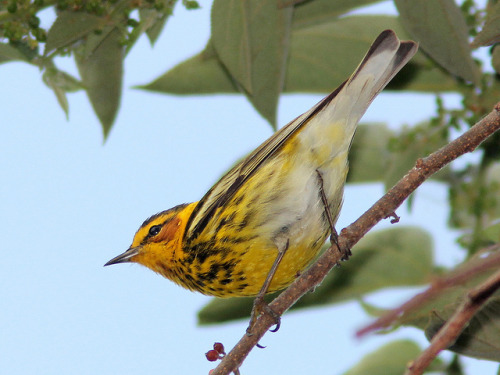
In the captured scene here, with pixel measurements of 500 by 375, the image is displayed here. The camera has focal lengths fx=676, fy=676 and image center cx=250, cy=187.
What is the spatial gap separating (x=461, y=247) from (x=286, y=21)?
112 centimetres

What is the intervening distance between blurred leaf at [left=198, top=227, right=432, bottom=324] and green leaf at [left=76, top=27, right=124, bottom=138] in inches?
44.0

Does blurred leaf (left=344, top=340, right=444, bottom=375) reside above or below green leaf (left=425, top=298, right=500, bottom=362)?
above

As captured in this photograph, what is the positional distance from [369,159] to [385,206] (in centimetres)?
140

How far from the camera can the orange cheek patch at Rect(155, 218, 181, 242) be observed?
3.37m

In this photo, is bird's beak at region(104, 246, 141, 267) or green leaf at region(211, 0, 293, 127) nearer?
green leaf at region(211, 0, 293, 127)

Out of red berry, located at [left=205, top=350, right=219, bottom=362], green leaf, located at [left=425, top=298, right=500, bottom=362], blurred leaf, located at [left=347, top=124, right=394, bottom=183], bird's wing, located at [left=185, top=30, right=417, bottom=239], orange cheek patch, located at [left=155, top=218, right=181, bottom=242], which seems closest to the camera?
green leaf, located at [left=425, top=298, right=500, bottom=362]

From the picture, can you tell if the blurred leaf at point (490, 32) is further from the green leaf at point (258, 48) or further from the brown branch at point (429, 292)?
the brown branch at point (429, 292)

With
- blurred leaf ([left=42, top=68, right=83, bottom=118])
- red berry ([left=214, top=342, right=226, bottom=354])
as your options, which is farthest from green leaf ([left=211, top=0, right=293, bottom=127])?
red berry ([left=214, top=342, right=226, bottom=354])

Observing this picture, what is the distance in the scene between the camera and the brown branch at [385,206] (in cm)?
170

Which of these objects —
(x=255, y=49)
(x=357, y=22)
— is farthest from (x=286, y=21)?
(x=357, y=22)

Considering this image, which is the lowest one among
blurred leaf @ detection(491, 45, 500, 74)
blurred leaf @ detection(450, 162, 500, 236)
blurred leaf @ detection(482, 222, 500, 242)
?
blurred leaf @ detection(482, 222, 500, 242)

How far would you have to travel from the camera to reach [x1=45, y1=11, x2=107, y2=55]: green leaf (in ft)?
7.92

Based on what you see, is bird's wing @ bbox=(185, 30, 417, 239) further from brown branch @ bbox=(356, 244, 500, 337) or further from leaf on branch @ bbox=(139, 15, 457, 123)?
brown branch @ bbox=(356, 244, 500, 337)

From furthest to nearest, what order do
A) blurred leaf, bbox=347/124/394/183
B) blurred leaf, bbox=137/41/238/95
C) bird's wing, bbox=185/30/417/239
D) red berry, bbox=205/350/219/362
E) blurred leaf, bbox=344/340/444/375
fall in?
blurred leaf, bbox=347/124/394/183
blurred leaf, bbox=137/41/238/95
blurred leaf, bbox=344/340/444/375
bird's wing, bbox=185/30/417/239
red berry, bbox=205/350/219/362
